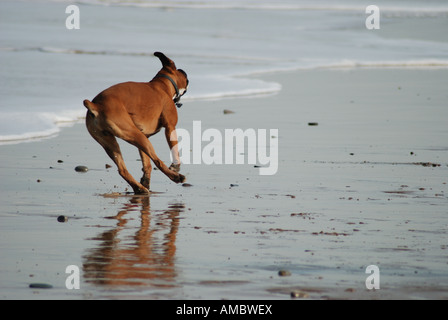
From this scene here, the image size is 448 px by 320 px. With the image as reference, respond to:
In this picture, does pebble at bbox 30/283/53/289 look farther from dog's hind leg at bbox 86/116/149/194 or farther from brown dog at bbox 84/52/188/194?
dog's hind leg at bbox 86/116/149/194

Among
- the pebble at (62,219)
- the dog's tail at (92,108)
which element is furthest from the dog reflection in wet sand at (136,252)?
the dog's tail at (92,108)

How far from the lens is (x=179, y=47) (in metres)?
31.7

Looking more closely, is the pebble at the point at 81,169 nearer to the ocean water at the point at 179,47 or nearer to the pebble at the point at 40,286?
the ocean water at the point at 179,47

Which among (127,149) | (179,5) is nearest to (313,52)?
(127,149)

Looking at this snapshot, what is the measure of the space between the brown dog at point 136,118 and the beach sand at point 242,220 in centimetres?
28

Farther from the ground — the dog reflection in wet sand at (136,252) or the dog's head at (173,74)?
the dog's head at (173,74)

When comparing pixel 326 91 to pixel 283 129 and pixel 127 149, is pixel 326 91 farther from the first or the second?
pixel 127 149

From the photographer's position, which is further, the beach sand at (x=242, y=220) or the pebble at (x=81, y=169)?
the pebble at (x=81, y=169)

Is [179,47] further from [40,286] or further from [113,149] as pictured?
[40,286]

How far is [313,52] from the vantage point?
32.0m

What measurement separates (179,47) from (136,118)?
22.6 meters

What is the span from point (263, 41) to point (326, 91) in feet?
56.1

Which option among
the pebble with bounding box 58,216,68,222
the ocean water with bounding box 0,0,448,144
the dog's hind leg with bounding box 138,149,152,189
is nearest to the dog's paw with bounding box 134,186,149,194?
the dog's hind leg with bounding box 138,149,152,189

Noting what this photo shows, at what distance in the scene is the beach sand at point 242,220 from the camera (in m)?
5.94
